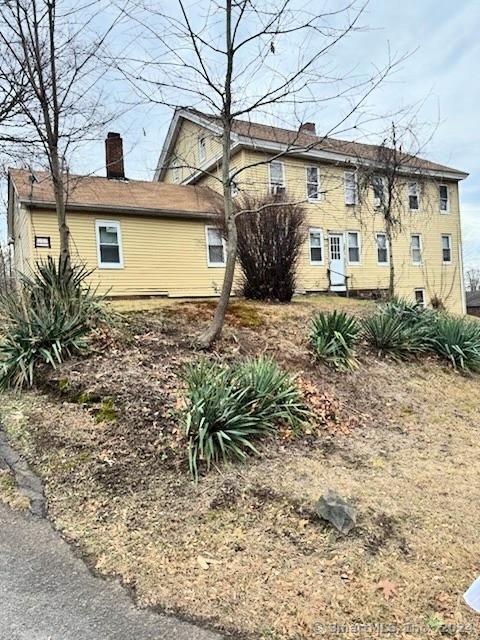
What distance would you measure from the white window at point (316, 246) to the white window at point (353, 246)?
1.59m

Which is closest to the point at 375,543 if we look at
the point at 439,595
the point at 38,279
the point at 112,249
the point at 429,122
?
the point at 439,595

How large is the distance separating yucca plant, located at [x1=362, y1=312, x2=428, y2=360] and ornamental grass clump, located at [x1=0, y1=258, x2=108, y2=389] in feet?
14.5

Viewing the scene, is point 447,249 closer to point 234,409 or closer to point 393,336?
point 393,336

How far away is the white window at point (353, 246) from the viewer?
65.5 feet

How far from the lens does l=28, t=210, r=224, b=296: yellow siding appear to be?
577 inches

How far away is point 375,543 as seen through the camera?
311cm

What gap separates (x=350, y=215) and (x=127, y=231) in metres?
9.74

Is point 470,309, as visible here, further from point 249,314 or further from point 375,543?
point 375,543

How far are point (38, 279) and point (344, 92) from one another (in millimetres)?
5130

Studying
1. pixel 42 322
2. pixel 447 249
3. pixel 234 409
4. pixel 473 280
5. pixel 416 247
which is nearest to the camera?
pixel 234 409

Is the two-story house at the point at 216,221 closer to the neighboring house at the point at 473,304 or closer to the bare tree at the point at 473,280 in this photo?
the neighboring house at the point at 473,304

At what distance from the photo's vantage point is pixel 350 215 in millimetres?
20031

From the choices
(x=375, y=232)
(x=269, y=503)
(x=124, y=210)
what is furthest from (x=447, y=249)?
(x=269, y=503)

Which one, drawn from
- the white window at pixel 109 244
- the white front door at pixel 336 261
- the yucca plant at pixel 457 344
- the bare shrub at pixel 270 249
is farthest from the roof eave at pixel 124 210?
the yucca plant at pixel 457 344
